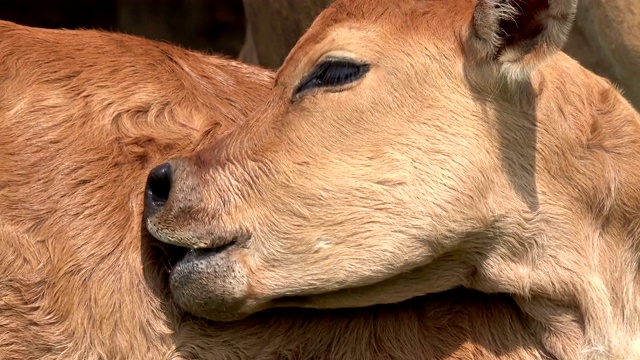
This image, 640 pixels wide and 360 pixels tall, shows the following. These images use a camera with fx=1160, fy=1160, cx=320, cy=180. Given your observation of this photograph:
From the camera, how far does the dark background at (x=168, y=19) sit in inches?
410

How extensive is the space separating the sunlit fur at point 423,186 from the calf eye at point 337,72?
38 mm

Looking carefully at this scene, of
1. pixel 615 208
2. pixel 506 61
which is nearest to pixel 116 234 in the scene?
pixel 506 61

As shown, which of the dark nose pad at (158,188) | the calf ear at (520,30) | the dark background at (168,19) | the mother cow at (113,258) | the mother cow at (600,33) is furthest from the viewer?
the dark background at (168,19)

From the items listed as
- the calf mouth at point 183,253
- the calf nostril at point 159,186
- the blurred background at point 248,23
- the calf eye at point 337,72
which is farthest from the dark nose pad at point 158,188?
the blurred background at point 248,23

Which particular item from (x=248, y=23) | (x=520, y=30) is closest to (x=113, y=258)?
(x=520, y=30)

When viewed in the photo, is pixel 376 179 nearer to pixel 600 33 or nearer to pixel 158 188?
pixel 158 188

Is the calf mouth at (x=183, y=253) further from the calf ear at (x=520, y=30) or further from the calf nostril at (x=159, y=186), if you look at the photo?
the calf ear at (x=520, y=30)

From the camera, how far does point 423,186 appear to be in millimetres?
4426

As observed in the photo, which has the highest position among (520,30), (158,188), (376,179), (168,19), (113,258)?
(520,30)

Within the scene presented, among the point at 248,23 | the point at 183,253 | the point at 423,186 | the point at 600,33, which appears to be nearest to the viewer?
the point at 423,186

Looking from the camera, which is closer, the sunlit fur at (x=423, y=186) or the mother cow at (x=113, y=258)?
the sunlit fur at (x=423, y=186)

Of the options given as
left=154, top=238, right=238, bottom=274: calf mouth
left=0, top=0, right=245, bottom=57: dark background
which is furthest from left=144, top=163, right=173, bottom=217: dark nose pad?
left=0, top=0, right=245, bottom=57: dark background

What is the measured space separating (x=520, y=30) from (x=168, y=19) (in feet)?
20.9

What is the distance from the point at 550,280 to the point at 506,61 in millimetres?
878
